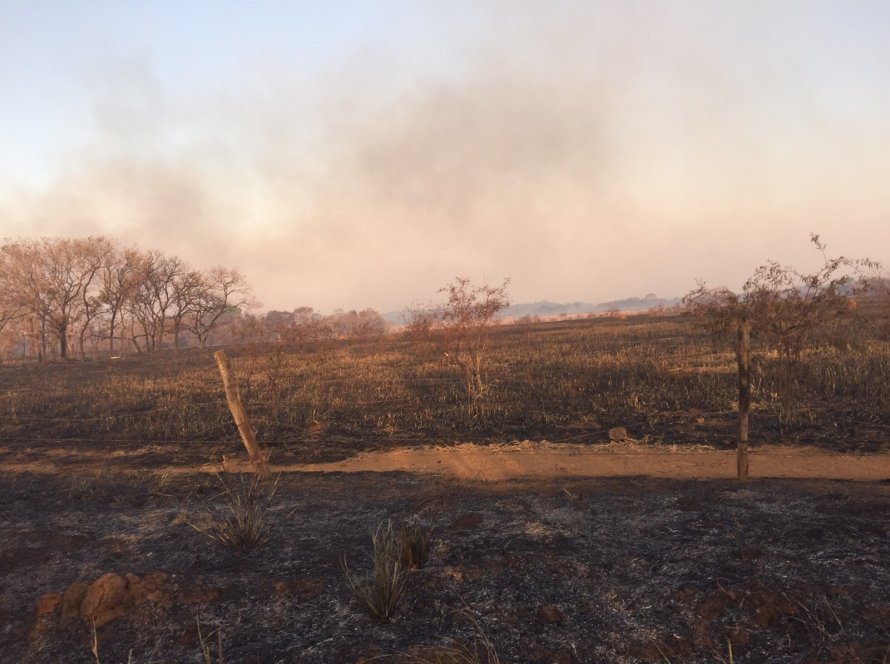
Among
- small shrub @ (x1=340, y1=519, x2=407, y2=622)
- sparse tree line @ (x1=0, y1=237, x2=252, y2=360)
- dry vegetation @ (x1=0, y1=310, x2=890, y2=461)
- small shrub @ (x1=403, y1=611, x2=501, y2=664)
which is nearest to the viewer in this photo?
small shrub @ (x1=403, y1=611, x2=501, y2=664)

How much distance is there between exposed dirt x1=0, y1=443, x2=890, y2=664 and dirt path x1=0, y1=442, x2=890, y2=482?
0.25 ft

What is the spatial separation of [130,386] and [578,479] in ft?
60.2

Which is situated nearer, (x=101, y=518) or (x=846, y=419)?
(x=101, y=518)

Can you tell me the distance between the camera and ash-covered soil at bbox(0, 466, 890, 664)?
11.7 ft

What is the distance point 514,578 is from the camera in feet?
14.6

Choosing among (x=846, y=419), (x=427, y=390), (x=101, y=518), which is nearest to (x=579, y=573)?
(x=101, y=518)

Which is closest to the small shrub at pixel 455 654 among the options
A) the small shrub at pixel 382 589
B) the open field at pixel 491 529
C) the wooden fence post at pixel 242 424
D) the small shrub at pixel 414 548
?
the open field at pixel 491 529

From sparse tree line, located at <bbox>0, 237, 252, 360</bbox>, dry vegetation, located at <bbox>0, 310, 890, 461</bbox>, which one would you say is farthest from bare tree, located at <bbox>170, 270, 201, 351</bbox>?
dry vegetation, located at <bbox>0, 310, 890, 461</bbox>

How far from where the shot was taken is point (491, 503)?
6457 mm

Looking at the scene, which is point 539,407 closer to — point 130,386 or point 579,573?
point 579,573

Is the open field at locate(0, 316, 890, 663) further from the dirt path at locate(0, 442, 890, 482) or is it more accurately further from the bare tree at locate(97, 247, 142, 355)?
the bare tree at locate(97, 247, 142, 355)

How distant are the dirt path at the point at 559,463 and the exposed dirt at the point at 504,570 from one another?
76 mm

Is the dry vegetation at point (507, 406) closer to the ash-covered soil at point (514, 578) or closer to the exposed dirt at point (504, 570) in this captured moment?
the exposed dirt at point (504, 570)

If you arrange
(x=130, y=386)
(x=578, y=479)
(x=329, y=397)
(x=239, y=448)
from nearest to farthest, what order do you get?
1. (x=578, y=479)
2. (x=239, y=448)
3. (x=329, y=397)
4. (x=130, y=386)
